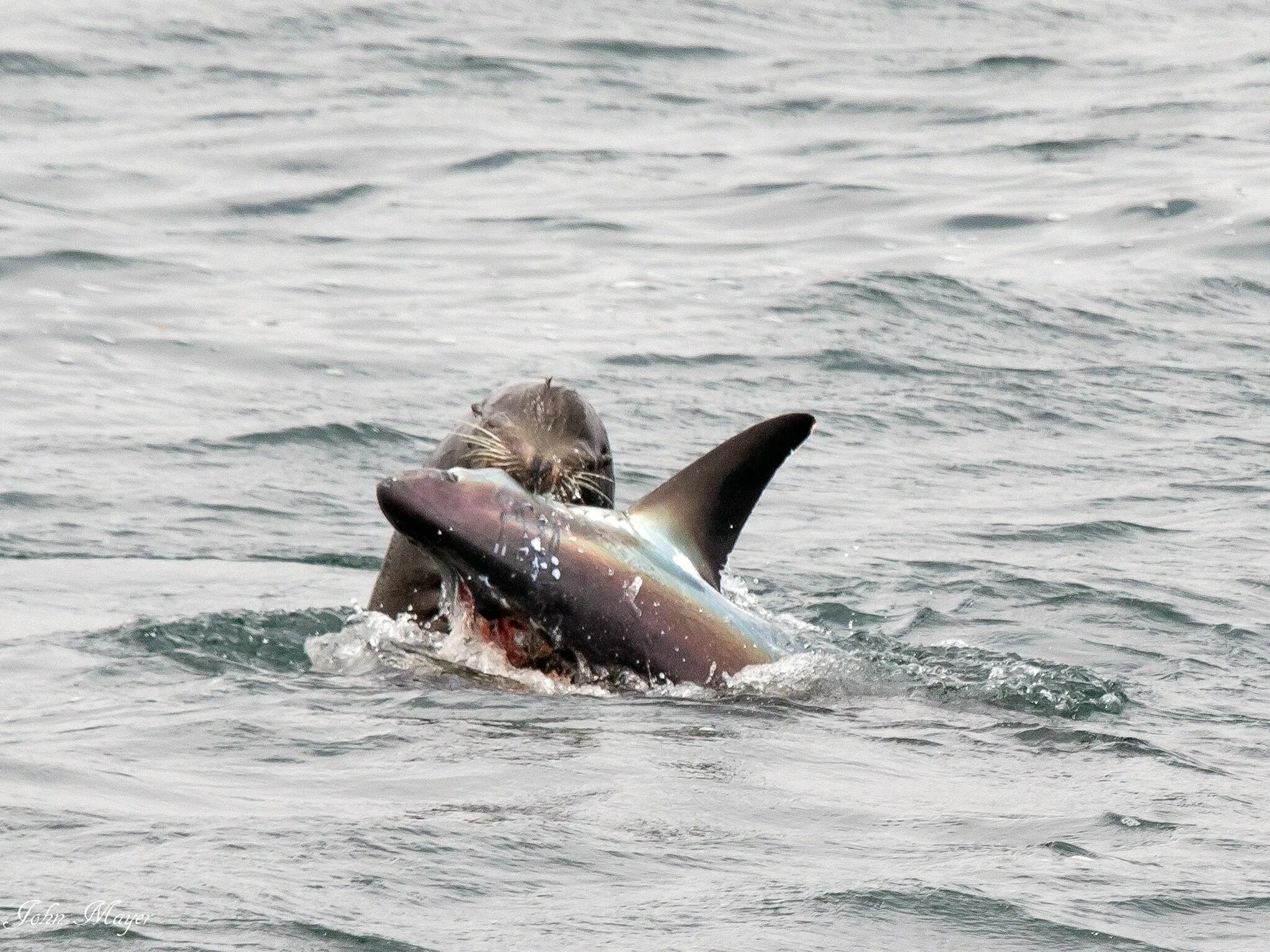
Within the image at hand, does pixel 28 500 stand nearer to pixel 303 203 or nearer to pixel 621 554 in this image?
pixel 621 554

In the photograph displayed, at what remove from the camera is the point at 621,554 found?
18.6 feet

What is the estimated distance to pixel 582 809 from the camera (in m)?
4.95

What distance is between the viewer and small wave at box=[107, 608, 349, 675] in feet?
22.5

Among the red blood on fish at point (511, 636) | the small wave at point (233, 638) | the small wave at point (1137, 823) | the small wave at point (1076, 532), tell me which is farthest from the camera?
the small wave at point (1076, 532)

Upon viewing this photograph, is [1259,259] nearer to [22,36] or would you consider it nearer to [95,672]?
[95,672]

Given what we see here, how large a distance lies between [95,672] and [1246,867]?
3.53 metres

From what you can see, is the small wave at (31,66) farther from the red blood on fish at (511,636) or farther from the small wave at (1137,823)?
the small wave at (1137,823)

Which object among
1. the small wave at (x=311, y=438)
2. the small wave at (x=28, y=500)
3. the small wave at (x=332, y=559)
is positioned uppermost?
the small wave at (x=311, y=438)

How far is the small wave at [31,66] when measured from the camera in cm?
1958

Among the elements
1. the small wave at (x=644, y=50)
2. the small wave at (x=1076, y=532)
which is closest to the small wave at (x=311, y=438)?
the small wave at (x=1076, y=532)

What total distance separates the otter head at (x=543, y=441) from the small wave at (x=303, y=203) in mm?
10043

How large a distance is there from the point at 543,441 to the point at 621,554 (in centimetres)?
54

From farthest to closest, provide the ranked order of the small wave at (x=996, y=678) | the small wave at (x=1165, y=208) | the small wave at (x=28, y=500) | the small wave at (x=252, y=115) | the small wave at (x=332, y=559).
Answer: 1. the small wave at (x=252, y=115)
2. the small wave at (x=1165, y=208)
3. the small wave at (x=28, y=500)
4. the small wave at (x=332, y=559)
5. the small wave at (x=996, y=678)

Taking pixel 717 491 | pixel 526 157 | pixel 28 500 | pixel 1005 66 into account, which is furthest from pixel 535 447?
pixel 1005 66
